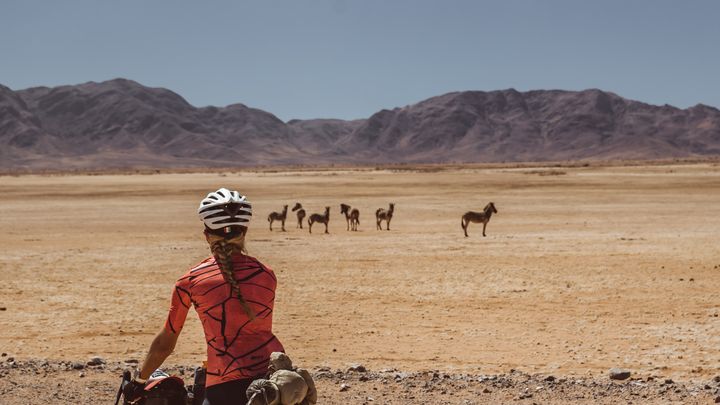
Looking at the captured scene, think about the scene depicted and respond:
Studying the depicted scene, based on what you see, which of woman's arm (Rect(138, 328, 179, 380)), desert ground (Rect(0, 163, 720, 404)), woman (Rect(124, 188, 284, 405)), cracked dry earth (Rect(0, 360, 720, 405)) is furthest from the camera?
desert ground (Rect(0, 163, 720, 404))

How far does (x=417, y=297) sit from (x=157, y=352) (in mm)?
9919

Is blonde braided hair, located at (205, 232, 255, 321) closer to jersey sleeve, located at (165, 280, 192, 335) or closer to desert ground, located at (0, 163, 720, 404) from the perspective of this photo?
jersey sleeve, located at (165, 280, 192, 335)

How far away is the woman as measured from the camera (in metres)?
3.83

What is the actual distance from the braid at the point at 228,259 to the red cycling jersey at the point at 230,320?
0.02 metres

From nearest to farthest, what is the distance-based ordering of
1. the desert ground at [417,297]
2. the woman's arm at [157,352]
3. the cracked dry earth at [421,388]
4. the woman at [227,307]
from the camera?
1. the woman at [227,307]
2. the woman's arm at [157,352]
3. the cracked dry earth at [421,388]
4. the desert ground at [417,297]

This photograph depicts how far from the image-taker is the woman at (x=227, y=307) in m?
3.83

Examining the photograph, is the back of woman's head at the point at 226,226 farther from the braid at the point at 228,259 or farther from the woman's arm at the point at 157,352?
the woman's arm at the point at 157,352

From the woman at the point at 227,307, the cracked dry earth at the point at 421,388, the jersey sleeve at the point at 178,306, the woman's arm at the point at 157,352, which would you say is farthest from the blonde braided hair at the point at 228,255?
the cracked dry earth at the point at 421,388

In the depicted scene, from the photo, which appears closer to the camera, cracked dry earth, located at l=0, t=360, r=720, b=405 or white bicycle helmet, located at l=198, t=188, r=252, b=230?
white bicycle helmet, located at l=198, t=188, r=252, b=230

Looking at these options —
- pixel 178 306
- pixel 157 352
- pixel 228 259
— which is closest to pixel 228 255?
A: pixel 228 259

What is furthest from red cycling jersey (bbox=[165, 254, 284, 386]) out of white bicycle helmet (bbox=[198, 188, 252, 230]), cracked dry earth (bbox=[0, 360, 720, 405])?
cracked dry earth (bbox=[0, 360, 720, 405])

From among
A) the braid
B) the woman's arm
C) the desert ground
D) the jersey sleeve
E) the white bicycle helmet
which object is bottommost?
the desert ground

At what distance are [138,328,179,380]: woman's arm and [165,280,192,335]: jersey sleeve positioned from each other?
0.04 meters

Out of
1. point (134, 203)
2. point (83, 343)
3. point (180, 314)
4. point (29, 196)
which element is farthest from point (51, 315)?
point (29, 196)
